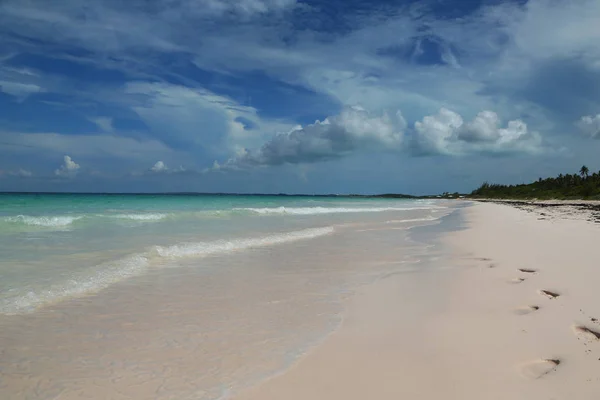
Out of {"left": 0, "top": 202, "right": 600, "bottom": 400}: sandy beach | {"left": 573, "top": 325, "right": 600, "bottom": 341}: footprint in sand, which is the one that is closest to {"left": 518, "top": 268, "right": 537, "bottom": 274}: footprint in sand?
{"left": 0, "top": 202, "right": 600, "bottom": 400}: sandy beach

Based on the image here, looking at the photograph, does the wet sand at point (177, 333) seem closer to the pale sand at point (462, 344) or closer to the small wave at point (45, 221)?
the pale sand at point (462, 344)

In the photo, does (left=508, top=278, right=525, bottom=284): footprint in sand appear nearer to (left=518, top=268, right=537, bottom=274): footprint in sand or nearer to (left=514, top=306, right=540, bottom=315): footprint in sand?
(left=518, top=268, right=537, bottom=274): footprint in sand

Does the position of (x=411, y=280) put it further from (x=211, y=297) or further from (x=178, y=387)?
(x=178, y=387)

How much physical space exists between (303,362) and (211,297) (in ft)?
9.13

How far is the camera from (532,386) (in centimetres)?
304

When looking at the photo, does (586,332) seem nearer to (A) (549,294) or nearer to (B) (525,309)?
(B) (525,309)

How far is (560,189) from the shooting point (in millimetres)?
78875

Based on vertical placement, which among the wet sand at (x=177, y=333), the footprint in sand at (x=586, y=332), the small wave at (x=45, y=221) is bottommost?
the wet sand at (x=177, y=333)

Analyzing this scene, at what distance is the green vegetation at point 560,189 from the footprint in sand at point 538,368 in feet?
221

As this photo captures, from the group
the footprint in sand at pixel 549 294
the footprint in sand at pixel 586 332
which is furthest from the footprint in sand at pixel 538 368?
the footprint in sand at pixel 549 294

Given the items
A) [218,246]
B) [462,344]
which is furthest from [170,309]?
[218,246]

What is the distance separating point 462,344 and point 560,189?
91.1 meters

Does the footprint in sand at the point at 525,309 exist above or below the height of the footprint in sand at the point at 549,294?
below

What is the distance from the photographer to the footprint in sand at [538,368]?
3241 mm
